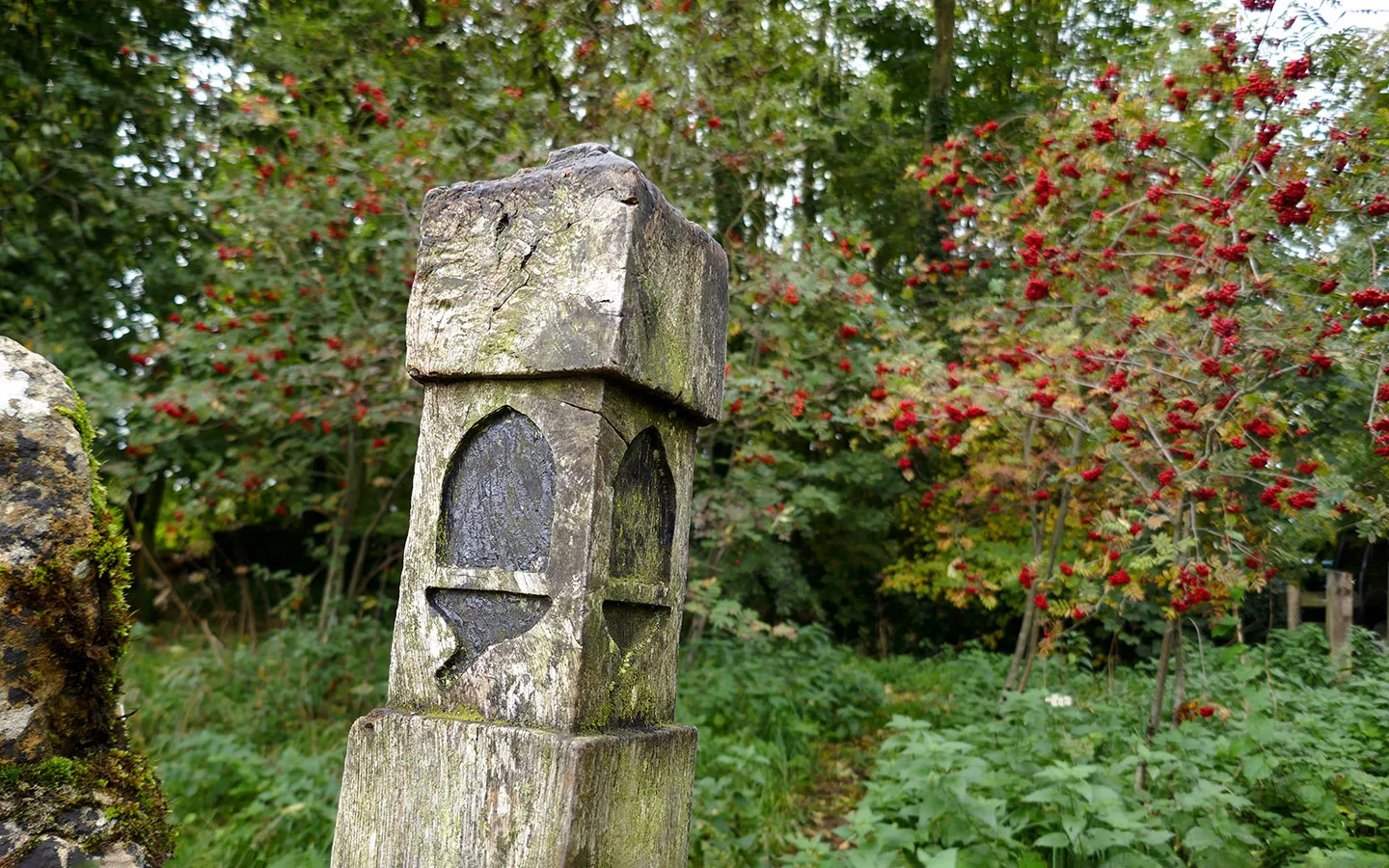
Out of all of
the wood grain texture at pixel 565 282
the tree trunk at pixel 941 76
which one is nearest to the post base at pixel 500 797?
the wood grain texture at pixel 565 282

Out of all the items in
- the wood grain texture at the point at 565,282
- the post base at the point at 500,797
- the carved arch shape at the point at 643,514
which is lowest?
the post base at the point at 500,797

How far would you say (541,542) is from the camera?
1753 mm

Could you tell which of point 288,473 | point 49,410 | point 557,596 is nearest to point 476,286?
point 557,596

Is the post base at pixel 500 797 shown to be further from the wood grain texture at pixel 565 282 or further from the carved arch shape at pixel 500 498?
the wood grain texture at pixel 565 282

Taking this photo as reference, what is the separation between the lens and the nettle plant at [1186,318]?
Result: 3.38m

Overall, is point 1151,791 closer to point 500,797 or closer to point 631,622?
point 631,622

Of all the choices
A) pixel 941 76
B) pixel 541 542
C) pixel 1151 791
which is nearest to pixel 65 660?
pixel 541 542

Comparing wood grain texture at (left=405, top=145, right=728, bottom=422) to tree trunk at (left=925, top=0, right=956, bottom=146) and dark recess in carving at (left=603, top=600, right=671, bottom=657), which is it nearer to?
dark recess in carving at (left=603, top=600, right=671, bottom=657)

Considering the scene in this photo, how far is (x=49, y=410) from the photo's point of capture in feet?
5.47

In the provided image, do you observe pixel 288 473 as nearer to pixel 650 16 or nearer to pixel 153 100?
pixel 153 100

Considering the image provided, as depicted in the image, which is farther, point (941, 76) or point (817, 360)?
point (941, 76)

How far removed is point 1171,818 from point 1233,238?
2226mm

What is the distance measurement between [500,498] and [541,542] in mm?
131

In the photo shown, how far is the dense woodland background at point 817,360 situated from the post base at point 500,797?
1324 mm
